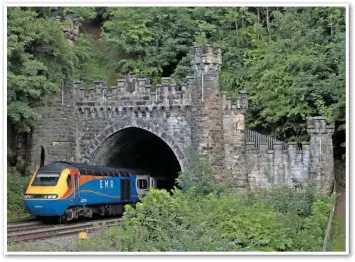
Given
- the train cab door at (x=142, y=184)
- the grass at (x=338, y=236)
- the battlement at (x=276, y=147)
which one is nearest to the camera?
the grass at (x=338, y=236)

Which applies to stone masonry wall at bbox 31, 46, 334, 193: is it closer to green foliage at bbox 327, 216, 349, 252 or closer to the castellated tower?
the castellated tower

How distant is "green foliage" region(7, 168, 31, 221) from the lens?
24.5 m

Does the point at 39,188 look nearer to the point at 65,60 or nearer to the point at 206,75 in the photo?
the point at 65,60

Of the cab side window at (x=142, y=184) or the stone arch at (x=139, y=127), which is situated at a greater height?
the stone arch at (x=139, y=127)

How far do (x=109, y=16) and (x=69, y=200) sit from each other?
22586 mm

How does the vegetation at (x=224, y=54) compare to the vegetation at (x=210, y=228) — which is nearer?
the vegetation at (x=210, y=228)

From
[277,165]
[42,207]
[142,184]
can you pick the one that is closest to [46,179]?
[42,207]

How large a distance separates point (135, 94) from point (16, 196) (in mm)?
7501

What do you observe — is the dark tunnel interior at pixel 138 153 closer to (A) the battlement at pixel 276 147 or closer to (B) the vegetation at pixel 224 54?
(B) the vegetation at pixel 224 54

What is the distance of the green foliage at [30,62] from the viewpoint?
24.1 meters

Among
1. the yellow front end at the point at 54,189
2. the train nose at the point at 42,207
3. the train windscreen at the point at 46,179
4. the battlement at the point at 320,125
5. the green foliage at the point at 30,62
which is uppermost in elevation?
the green foliage at the point at 30,62

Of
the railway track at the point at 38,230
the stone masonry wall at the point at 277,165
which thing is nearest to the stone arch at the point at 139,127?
the stone masonry wall at the point at 277,165

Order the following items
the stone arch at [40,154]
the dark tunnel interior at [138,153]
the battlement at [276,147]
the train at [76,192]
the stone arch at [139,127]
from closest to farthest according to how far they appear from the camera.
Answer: the train at [76,192] < the battlement at [276,147] < the stone arch at [139,127] < the stone arch at [40,154] < the dark tunnel interior at [138,153]

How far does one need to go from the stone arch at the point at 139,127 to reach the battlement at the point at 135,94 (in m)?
0.84
